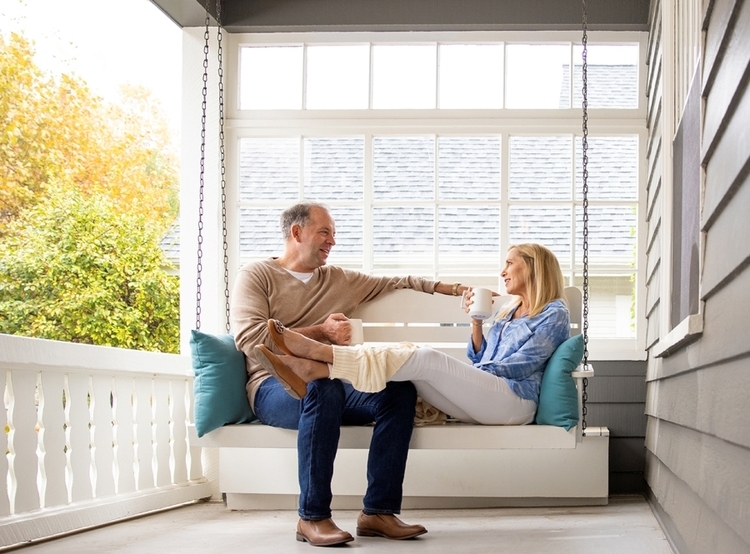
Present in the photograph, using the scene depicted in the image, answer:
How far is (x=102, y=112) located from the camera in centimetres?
1252

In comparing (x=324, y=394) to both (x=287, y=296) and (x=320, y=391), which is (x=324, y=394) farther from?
(x=287, y=296)

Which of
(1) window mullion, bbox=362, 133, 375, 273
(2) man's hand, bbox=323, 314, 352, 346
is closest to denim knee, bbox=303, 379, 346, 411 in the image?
(2) man's hand, bbox=323, 314, 352, 346

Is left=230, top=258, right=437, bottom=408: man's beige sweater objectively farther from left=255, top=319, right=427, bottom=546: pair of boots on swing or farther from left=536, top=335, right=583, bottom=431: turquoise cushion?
left=536, top=335, right=583, bottom=431: turquoise cushion

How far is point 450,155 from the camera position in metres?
4.73

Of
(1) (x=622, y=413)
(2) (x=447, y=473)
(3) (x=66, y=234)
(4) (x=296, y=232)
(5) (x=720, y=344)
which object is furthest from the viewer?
(3) (x=66, y=234)

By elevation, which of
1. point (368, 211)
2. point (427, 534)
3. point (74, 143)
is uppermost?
point (74, 143)

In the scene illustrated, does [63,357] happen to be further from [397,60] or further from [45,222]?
[45,222]

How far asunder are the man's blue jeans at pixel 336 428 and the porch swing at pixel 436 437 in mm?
73

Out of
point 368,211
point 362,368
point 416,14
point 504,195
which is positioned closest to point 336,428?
point 362,368

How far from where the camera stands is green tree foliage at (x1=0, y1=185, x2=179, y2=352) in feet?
36.5

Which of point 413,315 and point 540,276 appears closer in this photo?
point 540,276

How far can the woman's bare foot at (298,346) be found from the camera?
3074 mm

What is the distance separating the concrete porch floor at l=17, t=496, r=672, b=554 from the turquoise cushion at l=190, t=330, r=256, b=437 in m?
0.43

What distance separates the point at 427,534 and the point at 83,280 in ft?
28.7
